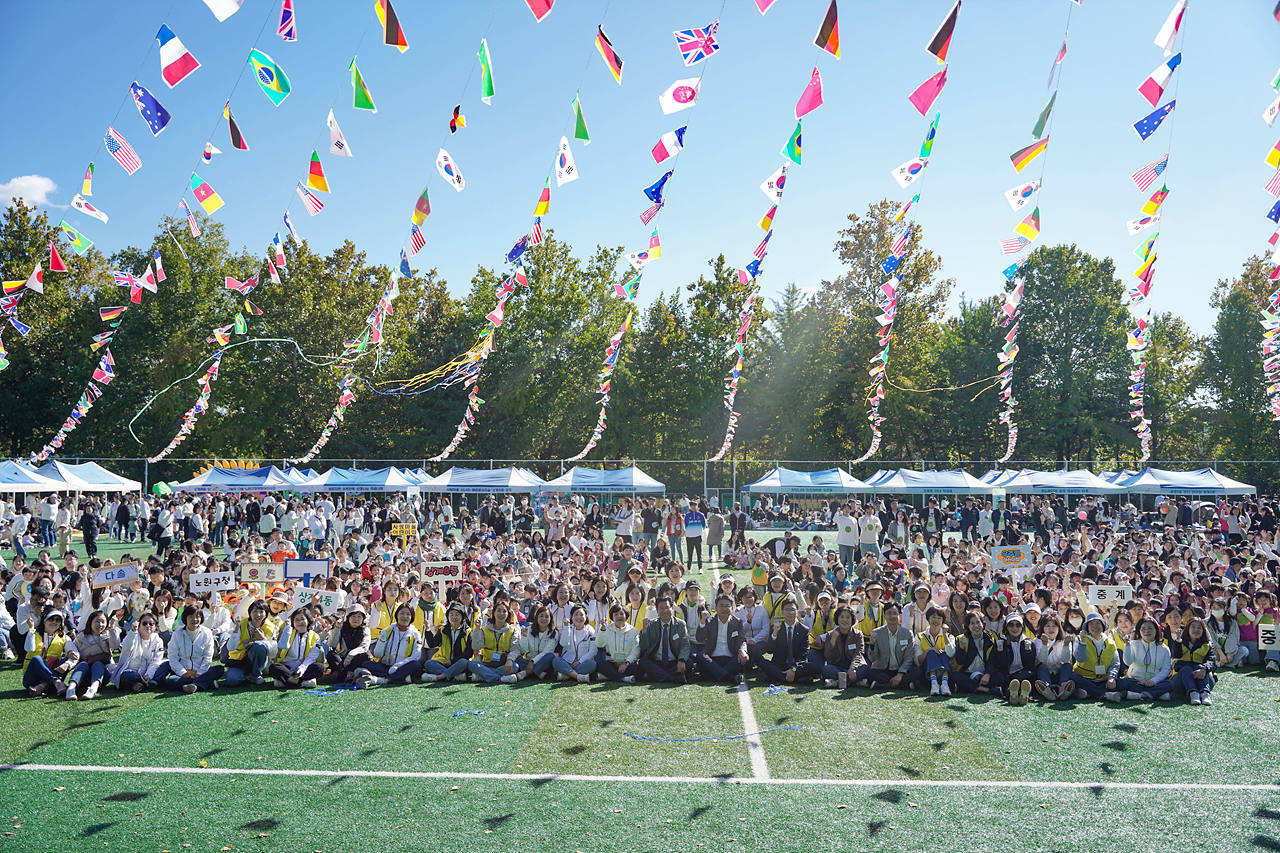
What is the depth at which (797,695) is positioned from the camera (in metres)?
8.80

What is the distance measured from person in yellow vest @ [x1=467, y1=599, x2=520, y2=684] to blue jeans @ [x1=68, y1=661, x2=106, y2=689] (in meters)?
3.89

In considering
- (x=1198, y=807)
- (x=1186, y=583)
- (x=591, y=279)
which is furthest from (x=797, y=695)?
(x=591, y=279)

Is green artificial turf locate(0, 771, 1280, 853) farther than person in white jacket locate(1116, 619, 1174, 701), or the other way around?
person in white jacket locate(1116, 619, 1174, 701)

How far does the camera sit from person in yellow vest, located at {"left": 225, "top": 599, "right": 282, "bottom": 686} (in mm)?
9202

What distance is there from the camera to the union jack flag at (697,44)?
33.9 feet

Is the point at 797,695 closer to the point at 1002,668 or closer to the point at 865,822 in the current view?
the point at 1002,668

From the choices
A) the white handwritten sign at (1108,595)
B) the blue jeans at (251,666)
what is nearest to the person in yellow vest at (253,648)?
the blue jeans at (251,666)

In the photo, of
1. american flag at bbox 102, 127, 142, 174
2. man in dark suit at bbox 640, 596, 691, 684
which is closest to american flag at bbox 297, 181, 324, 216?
american flag at bbox 102, 127, 142, 174

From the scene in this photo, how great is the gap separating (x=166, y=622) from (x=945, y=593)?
1011cm

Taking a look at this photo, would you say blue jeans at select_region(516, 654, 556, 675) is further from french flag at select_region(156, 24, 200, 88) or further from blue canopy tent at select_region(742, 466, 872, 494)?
blue canopy tent at select_region(742, 466, 872, 494)

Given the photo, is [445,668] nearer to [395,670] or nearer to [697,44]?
[395,670]

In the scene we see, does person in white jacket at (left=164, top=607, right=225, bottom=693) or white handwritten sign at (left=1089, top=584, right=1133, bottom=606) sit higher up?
white handwritten sign at (left=1089, top=584, right=1133, bottom=606)

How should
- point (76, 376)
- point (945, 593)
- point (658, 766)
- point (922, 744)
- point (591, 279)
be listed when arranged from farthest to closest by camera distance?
point (591, 279), point (76, 376), point (945, 593), point (922, 744), point (658, 766)

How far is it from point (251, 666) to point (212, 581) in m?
2.53
